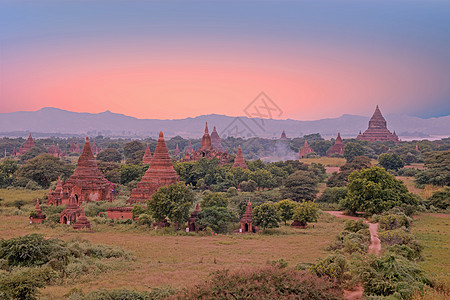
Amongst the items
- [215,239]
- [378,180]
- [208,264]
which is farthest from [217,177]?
[208,264]

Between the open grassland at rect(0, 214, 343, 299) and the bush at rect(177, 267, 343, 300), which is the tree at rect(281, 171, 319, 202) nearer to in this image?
the open grassland at rect(0, 214, 343, 299)

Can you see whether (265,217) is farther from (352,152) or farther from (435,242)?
(352,152)

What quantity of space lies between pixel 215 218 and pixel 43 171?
29553 millimetres

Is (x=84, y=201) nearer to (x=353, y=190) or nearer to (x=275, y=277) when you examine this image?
(x=353, y=190)

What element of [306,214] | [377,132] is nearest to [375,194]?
[306,214]

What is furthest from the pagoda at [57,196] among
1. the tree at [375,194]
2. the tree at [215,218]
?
the tree at [375,194]

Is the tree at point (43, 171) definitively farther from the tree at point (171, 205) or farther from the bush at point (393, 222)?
the bush at point (393, 222)

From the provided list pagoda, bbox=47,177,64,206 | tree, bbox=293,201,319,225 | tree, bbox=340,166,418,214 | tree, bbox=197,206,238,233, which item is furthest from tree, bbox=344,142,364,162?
pagoda, bbox=47,177,64,206

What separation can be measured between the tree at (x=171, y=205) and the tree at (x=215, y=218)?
4.01ft

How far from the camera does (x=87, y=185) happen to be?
38125 mm

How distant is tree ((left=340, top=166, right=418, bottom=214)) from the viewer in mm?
33781

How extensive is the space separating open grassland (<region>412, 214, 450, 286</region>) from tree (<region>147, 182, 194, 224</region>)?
15.1 meters

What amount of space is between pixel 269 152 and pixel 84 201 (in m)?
84.7

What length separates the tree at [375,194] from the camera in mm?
33781
